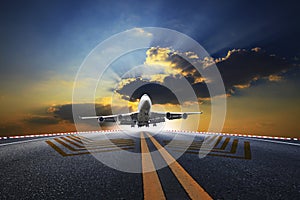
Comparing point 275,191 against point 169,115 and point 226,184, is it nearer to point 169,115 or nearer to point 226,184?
point 226,184

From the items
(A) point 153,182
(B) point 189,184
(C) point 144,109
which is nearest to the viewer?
(B) point 189,184

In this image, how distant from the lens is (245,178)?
11.7 ft

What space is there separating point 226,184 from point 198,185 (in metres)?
0.56

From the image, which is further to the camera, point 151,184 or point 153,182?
point 153,182

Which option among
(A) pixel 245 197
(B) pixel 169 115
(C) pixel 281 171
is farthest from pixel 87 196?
(B) pixel 169 115

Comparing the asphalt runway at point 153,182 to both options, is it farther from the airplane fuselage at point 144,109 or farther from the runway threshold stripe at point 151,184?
the airplane fuselage at point 144,109

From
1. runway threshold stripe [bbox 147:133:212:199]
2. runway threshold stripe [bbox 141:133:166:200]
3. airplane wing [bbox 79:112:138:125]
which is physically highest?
airplane wing [bbox 79:112:138:125]

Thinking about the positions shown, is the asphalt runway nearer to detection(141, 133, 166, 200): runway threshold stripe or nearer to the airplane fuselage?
detection(141, 133, 166, 200): runway threshold stripe

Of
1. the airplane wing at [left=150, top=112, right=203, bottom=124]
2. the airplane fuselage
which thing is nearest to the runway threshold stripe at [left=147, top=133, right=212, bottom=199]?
the airplane fuselage

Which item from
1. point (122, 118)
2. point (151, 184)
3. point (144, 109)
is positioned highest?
point (144, 109)

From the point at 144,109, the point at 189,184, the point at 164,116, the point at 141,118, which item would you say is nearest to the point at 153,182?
the point at 189,184

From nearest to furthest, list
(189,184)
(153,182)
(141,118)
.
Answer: (189,184) < (153,182) < (141,118)

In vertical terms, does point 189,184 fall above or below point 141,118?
below

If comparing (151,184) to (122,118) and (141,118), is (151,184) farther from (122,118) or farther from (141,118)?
(122,118)
